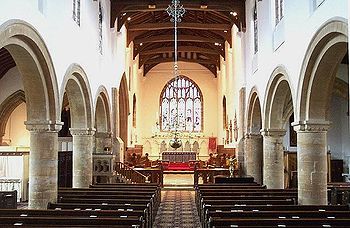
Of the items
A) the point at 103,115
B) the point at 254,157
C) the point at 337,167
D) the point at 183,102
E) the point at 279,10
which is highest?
the point at 279,10

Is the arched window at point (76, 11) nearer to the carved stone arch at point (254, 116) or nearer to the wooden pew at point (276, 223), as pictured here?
the carved stone arch at point (254, 116)

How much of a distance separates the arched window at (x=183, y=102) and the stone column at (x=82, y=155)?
828 inches

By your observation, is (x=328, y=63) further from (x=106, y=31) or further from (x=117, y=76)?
(x=117, y=76)

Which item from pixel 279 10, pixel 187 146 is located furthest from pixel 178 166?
pixel 279 10

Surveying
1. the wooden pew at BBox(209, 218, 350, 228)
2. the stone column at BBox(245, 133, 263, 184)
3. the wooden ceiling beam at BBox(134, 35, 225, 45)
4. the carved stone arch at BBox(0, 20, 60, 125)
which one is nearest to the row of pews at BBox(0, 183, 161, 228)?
the wooden pew at BBox(209, 218, 350, 228)

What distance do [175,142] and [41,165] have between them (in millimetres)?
9106

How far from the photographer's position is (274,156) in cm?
1628

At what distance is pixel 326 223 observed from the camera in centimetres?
744

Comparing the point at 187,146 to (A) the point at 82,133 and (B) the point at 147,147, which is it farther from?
(A) the point at 82,133

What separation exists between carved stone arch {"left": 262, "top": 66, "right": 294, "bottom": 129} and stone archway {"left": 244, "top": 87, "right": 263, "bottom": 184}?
2.93 m

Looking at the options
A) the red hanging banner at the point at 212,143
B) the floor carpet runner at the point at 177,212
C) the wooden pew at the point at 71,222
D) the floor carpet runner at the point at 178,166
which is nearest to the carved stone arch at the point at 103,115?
the floor carpet runner at the point at 177,212

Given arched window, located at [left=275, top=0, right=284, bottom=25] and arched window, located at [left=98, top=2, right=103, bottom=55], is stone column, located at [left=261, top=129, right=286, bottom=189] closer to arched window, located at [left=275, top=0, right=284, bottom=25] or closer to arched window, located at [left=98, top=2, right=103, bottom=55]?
arched window, located at [left=275, top=0, right=284, bottom=25]

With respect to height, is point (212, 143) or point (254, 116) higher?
point (254, 116)

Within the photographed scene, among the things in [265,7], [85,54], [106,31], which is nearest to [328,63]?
[265,7]
